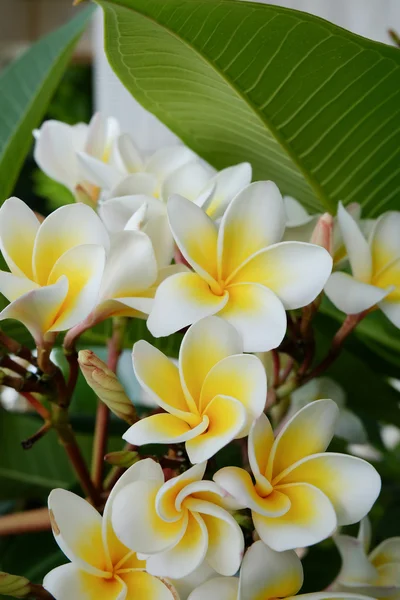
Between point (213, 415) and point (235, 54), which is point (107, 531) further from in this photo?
point (235, 54)

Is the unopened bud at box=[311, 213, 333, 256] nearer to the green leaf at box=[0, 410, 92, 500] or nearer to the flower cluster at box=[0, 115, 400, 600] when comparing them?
the flower cluster at box=[0, 115, 400, 600]

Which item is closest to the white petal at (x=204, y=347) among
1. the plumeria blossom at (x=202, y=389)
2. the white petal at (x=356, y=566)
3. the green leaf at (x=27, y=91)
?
the plumeria blossom at (x=202, y=389)

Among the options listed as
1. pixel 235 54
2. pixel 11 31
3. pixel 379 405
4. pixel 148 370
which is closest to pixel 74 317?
pixel 148 370

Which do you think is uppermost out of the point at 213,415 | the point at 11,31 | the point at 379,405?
the point at 213,415

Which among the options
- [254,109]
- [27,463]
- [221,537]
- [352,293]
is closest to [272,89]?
[254,109]

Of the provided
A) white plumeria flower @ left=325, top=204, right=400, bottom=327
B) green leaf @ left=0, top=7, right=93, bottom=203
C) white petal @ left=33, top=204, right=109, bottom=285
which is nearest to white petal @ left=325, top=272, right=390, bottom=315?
white plumeria flower @ left=325, top=204, right=400, bottom=327

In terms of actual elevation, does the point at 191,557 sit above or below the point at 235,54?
below
